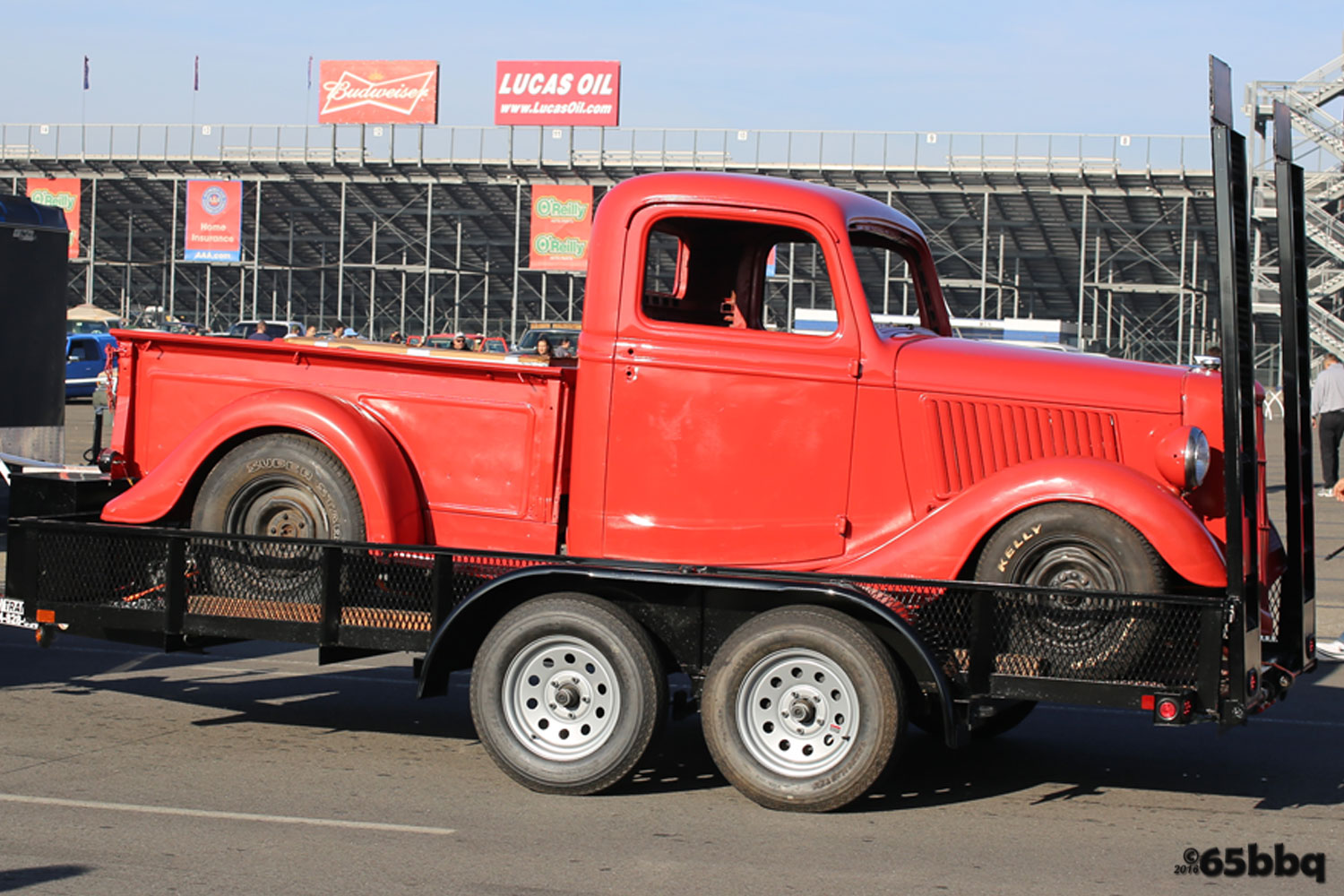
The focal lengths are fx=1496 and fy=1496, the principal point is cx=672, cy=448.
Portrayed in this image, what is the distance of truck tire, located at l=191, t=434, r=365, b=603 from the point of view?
6.72 meters

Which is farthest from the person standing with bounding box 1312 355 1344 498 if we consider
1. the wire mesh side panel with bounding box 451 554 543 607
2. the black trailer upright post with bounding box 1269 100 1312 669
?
the wire mesh side panel with bounding box 451 554 543 607

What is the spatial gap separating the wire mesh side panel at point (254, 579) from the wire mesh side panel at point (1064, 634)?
8.16 feet

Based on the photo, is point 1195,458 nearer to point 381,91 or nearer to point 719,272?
point 719,272

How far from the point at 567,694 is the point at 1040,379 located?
2.39 meters

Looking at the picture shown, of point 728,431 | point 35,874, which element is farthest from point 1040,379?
point 35,874

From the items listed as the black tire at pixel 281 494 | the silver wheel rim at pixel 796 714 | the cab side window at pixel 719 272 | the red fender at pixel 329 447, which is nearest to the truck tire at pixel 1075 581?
the silver wheel rim at pixel 796 714

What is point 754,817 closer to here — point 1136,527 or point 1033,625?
point 1033,625

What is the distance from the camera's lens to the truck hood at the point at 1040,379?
6.29 meters

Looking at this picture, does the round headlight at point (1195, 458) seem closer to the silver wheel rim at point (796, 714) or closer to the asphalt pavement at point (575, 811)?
the asphalt pavement at point (575, 811)

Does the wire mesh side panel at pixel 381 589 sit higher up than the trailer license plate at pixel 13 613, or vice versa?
the wire mesh side panel at pixel 381 589

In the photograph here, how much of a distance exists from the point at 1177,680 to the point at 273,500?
13.1 ft

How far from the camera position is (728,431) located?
6.46 metres

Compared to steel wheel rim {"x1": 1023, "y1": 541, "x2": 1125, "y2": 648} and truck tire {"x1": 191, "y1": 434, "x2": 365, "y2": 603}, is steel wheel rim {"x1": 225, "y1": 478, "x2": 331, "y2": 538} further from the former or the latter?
steel wheel rim {"x1": 1023, "y1": 541, "x2": 1125, "y2": 648}

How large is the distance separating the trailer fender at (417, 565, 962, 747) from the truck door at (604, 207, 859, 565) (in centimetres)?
36
